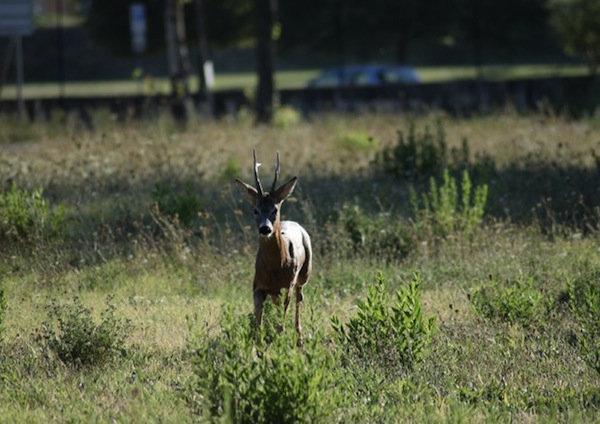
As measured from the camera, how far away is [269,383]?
260 inches

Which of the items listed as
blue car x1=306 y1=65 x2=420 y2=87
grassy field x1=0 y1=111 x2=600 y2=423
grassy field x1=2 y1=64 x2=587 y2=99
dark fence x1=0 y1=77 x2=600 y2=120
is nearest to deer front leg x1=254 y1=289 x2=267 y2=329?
grassy field x1=0 y1=111 x2=600 y2=423

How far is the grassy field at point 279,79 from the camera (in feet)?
146

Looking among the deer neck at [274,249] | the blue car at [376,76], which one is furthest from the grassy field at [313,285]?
the blue car at [376,76]

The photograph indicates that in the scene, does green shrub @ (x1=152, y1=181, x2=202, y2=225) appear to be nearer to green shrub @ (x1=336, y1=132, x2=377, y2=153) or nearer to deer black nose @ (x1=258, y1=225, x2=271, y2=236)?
deer black nose @ (x1=258, y1=225, x2=271, y2=236)

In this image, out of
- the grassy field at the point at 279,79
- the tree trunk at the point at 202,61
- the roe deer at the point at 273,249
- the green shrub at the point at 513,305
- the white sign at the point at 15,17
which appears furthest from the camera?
the grassy field at the point at 279,79

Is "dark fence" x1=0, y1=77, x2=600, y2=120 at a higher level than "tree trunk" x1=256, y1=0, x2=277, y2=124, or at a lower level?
lower

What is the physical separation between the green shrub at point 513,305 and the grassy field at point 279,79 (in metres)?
33.9

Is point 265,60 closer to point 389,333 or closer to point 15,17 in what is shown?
point 15,17

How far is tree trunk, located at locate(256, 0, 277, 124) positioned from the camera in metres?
25.0

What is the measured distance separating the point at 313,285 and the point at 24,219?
3.16m

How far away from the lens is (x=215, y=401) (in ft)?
21.8

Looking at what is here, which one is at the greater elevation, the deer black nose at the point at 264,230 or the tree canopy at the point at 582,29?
the deer black nose at the point at 264,230

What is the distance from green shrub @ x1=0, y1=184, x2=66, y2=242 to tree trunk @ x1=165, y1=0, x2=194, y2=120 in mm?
12225

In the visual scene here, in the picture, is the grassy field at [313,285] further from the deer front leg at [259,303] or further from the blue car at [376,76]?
the blue car at [376,76]
